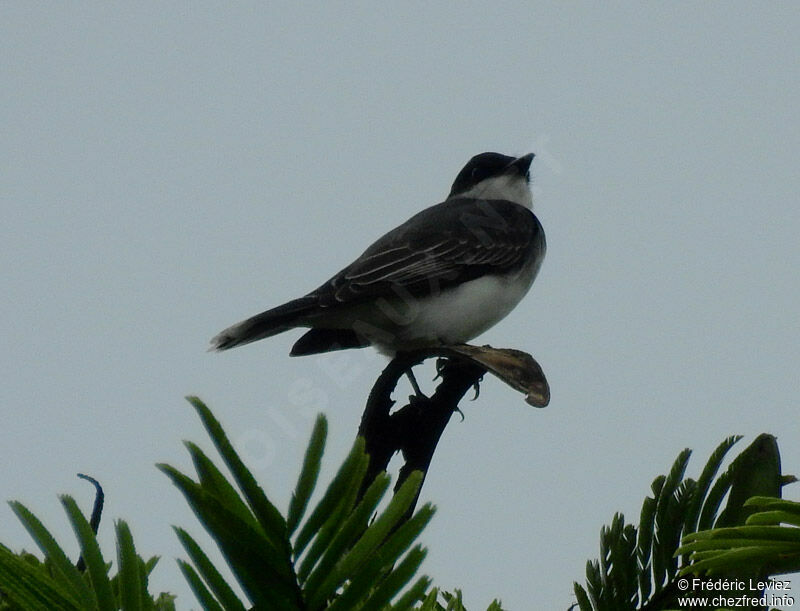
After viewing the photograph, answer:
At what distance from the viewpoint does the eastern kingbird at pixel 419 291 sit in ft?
20.8

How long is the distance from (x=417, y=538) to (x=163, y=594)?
483 millimetres

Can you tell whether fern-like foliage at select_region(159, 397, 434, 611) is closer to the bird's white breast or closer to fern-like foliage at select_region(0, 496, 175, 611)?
fern-like foliage at select_region(0, 496, 175, 611)

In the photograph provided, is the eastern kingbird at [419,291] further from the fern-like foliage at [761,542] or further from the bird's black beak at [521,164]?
the fern-like foliage at [761,542]

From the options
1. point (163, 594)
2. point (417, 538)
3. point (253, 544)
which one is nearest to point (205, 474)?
point (253, 544)

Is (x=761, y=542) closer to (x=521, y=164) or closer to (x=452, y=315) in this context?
(x=452, y=315)

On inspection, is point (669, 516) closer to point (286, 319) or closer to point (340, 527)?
point (340, 527)

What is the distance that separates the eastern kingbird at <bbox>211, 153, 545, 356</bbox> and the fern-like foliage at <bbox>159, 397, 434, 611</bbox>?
15.8 feet

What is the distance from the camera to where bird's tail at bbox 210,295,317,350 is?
5719 mm

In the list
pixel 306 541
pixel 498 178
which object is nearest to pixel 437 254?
pixel 498 178

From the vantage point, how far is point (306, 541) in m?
1.01

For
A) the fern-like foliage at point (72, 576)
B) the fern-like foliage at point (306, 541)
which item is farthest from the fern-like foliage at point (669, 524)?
the fern-like foliage at point (72, 576)

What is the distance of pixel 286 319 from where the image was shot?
20.0 ft

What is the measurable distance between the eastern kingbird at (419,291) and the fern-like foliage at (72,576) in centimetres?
478

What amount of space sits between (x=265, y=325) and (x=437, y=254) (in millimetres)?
1625
